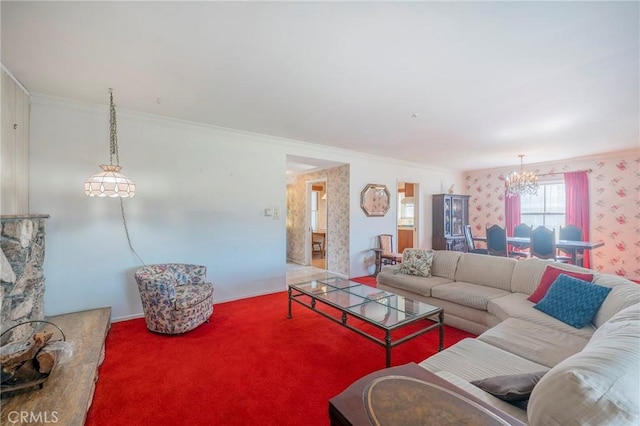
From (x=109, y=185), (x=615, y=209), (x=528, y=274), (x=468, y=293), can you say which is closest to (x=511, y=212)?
(x=615, y=209)

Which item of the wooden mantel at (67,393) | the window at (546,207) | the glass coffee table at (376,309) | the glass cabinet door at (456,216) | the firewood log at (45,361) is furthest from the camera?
the glass cabinet door at (456,216)

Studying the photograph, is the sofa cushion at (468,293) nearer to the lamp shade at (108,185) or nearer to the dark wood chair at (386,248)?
the dark wood chair at (386,248)

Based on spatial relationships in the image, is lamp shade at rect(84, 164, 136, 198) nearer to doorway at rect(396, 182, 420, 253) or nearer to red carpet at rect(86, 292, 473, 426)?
red carpet at rect(86, 292, 473, 426)

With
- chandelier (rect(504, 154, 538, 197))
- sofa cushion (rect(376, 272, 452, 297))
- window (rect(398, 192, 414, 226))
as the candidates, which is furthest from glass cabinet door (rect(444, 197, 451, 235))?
sofa cushion (rect(376, 272, 452, 297))

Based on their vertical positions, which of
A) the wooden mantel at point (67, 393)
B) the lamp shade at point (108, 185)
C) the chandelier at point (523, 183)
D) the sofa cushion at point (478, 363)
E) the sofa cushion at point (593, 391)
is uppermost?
the chandelier at point (523, 183)

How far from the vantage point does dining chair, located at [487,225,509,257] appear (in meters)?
5.14

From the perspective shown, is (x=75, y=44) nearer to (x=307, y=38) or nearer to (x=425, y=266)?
(x=307, y=38)

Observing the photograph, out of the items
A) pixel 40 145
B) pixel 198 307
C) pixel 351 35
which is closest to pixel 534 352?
pixel 351 35

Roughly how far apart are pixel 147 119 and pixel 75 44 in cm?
147

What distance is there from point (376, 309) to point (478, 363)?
104 centimetres

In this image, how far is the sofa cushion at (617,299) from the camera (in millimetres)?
2023

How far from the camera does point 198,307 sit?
3.08 m

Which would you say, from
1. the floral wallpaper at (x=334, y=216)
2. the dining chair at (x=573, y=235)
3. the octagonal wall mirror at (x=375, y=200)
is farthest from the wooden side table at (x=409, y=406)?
the dining chair at (x=573, y=235)

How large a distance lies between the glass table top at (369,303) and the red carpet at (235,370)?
37 centimetres
